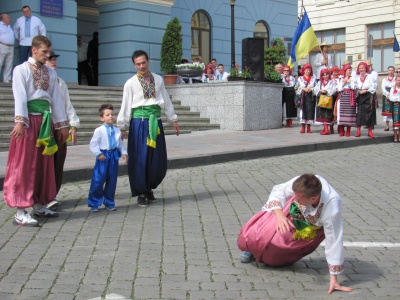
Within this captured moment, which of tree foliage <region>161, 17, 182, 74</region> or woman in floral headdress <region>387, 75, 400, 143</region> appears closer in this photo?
woman in floral headdress <region>387, 75, 400, 143</region>

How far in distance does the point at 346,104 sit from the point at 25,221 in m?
10.6

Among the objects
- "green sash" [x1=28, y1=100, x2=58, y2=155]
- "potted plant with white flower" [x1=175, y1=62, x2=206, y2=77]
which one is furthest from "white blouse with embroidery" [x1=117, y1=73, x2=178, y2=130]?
"potted plant with white flower" [x1=175, y1=62, x2=206, y2=77]

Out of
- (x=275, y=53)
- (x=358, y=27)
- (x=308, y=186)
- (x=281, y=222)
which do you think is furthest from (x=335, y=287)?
(x=358, y=27)

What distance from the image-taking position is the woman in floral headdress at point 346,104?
1556cm

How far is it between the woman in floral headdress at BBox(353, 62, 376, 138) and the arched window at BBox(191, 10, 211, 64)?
8875 mm

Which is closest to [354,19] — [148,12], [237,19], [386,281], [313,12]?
[313,12]

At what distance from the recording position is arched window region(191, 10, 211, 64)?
23203mm

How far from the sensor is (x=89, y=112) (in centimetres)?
1534

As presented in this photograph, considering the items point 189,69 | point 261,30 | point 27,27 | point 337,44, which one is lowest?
point 189,69

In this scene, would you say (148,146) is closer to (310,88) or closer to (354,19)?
(310,88)

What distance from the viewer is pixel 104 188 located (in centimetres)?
754

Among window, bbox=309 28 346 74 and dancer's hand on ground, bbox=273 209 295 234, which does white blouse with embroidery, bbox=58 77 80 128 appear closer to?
dancer's hand on ground, bbox=273 209 295 234

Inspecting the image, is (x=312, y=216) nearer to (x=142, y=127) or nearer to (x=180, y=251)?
(x=180, y=251)

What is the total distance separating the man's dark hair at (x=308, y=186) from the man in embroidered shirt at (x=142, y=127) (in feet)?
11.2
